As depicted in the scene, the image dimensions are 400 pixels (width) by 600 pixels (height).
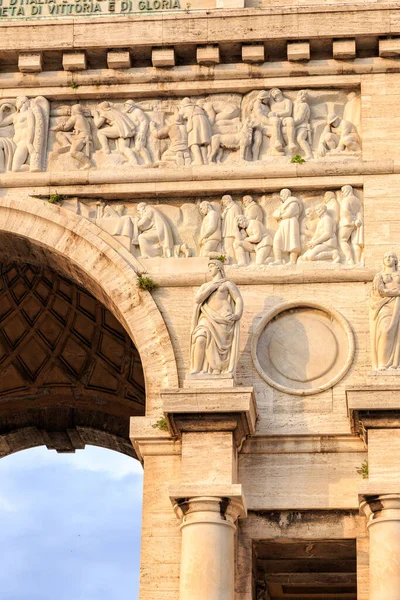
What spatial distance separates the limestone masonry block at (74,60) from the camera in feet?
72.4

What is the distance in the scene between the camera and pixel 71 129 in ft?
72.3

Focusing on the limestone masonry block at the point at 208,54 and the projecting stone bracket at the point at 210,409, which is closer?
the projecting stone bracket at the point at 210,409

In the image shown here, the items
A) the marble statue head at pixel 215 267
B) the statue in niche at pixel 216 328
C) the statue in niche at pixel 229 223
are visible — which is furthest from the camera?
the statue in niche at pixel 229 223

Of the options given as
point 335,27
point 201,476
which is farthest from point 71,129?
point 201,476

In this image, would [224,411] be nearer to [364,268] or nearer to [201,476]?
[201,476]

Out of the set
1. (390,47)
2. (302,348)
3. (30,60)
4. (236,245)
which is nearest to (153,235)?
(236,245)

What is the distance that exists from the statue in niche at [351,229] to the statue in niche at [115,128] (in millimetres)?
2974

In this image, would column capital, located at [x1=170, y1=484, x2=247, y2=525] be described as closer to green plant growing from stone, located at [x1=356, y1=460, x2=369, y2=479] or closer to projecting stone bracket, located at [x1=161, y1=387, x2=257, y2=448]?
projecting stone bracket, located at [x1=161, y1=387, x2=257, y2=448]

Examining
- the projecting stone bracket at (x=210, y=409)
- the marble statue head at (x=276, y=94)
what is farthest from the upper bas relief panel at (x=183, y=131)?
the projecting stone bracket at (x=210, y=409)

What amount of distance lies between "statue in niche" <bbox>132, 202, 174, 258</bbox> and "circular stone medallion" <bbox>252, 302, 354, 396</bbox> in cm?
174

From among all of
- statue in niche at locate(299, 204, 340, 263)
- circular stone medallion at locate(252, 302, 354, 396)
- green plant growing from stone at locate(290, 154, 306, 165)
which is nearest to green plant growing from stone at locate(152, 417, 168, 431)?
circular stone medallion at locate(252, 302, 354, 396)

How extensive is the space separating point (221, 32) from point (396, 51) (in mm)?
2426

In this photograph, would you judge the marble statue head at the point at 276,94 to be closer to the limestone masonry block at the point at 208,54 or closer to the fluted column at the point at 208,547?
the limestone masonry block at the point at 208,54

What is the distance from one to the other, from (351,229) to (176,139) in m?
2.79
